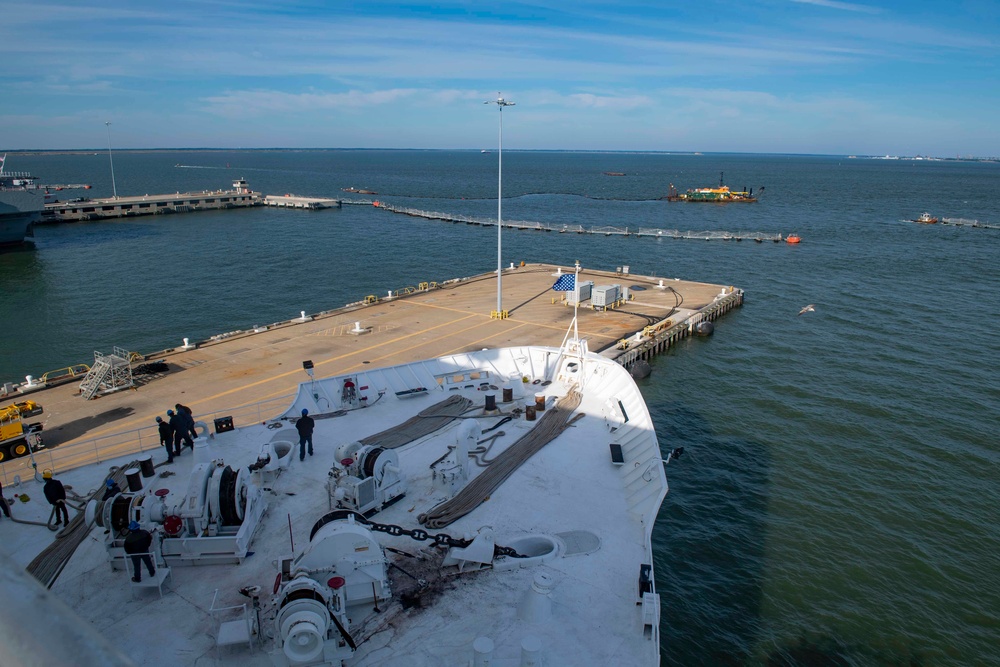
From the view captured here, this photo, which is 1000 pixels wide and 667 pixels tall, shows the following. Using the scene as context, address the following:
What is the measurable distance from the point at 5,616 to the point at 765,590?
19830mm

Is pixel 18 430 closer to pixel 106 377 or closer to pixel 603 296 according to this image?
pixel 106 377

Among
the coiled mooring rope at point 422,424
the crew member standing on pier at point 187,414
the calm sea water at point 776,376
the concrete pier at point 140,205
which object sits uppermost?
the concrete pier at point 140,205

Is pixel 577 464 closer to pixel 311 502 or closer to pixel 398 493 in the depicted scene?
pixel 398 493

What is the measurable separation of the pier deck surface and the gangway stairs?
0.48 m

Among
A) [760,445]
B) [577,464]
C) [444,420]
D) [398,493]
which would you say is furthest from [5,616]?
[760,445]

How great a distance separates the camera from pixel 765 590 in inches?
705

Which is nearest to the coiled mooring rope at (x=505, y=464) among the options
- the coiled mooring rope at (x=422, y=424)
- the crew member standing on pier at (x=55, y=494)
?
the coiled mooring rope at (x=422, y=424)

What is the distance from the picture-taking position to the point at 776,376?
3388 centimetres

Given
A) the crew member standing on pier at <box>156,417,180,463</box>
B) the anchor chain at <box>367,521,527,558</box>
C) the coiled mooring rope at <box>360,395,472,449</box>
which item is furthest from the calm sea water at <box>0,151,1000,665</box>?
the crew member standing on pier at <box>156,417,180,463</box>

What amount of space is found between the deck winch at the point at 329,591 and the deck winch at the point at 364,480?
139 cm

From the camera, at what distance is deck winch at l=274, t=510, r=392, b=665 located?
29.6ft

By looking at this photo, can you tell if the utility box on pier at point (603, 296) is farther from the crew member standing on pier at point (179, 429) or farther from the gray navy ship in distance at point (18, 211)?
the gray navy ship in distance at point (18, 211)

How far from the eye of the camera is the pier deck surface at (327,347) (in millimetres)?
25016

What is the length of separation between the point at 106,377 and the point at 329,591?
82.4 feet
